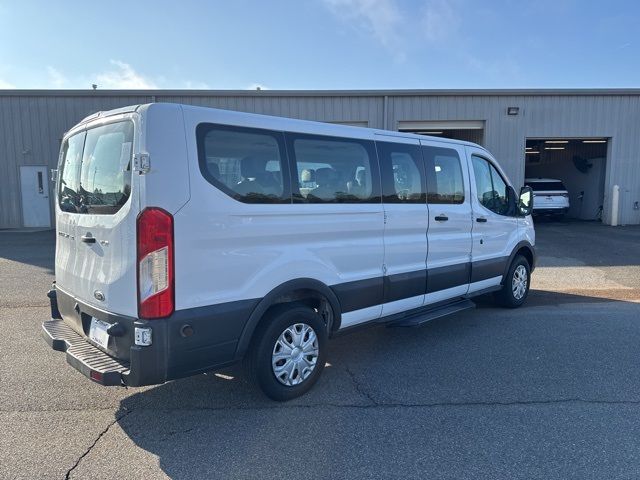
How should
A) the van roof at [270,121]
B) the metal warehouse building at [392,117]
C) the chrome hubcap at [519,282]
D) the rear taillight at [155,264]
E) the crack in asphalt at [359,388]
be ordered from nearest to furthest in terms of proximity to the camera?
the rear taillight at [155,264] → the van roof at [270,121] → the crack in asphalt at [359,388] → the chrome hubcap at [519,282] → the metal warehouse building at [392,117]

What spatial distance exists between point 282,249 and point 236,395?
1.33 m

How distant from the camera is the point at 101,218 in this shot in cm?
343

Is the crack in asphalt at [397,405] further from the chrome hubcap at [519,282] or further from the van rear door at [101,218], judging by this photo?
the chrome hubcap at [519,282]

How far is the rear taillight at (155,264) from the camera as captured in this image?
3.09 m

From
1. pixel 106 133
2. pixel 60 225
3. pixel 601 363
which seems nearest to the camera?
pixel 106 133

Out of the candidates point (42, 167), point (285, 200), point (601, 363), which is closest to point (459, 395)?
point (601, 363)

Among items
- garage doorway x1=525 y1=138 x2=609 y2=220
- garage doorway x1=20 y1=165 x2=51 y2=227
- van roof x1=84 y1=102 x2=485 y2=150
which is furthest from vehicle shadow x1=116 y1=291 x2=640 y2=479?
garage doorway x1=20 y1=165 x2=51 y2=227

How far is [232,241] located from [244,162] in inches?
24.5

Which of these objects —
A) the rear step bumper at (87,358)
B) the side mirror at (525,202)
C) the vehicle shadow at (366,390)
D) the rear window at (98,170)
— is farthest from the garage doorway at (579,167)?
the rear step bumper at (87,358)

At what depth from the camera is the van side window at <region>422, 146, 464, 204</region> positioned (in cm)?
530

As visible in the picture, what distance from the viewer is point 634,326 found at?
19.5ft

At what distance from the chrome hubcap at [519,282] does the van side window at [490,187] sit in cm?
95

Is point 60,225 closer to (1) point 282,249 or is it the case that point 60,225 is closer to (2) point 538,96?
(1) point 282,249

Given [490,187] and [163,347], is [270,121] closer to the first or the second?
[163,347]
